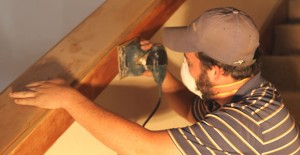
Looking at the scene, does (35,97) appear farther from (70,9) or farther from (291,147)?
(70,9)

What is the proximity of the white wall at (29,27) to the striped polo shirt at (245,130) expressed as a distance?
1.09 metres

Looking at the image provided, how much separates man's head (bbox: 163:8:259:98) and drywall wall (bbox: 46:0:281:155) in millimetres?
303

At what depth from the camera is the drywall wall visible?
123cm

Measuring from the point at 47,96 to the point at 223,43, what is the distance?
0.45 meters

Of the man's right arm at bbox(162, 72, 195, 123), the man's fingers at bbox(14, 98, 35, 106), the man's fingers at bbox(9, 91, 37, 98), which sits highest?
the man's fingers at bbox(9, 91, 37, 98)

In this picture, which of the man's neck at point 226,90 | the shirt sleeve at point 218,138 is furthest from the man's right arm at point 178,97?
the shirt sleeve at point 218,138

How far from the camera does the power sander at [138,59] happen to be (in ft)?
3.92

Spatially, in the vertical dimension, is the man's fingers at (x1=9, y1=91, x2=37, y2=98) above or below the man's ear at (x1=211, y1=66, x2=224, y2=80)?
above

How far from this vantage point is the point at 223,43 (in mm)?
1076

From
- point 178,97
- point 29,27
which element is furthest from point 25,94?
point 29,27

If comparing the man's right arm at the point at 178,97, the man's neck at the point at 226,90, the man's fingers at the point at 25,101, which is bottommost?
the man's right arm at the point at 178,97

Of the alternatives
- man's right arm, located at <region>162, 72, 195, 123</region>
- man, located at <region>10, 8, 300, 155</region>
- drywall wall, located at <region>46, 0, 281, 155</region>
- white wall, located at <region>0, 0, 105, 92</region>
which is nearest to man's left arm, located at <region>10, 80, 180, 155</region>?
man, located at <region>10, 8, 300, 155</region>

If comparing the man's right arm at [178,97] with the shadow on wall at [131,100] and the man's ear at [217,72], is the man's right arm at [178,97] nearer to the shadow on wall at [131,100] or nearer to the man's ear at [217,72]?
→ the shadow on wall at [131,100]

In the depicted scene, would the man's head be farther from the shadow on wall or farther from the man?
the shadow on wall
